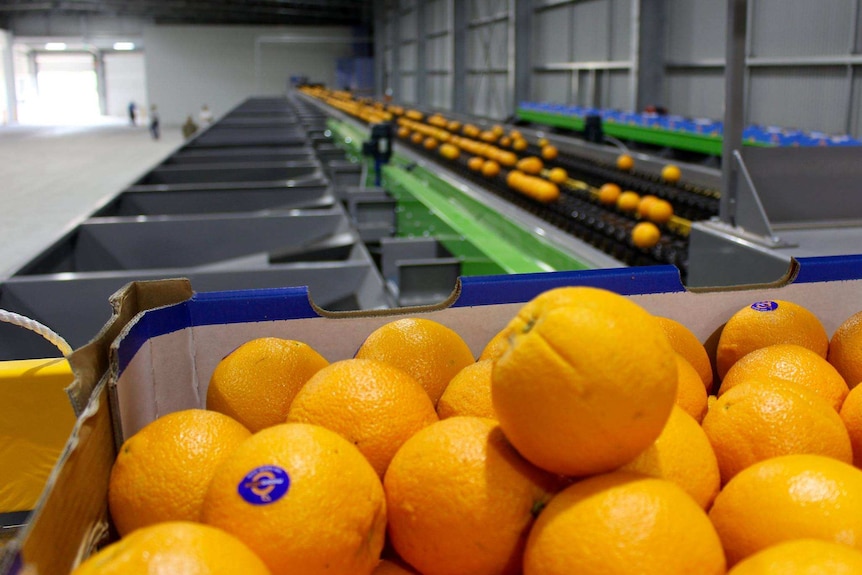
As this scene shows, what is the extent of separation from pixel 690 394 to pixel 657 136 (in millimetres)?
6045

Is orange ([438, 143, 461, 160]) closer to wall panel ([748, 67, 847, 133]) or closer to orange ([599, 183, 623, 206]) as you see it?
orange ([599, 183, 623, 206])

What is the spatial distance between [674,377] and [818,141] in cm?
432

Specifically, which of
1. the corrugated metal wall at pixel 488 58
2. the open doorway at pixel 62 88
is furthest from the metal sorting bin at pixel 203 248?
the open doorway at pixel 62 88

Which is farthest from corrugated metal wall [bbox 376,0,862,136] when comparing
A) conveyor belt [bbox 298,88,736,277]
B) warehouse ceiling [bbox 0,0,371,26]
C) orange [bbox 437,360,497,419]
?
warehouse ceiling [bbox 0,0,371,26]

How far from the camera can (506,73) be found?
1516cm

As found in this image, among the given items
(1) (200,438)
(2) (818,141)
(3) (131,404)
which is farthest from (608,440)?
(2) (818,141)

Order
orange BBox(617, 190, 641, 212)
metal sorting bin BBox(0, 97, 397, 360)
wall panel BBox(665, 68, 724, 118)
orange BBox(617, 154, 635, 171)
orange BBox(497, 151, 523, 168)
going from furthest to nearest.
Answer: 1. wall panel BBox(665, 68, 724, 118)
2. orange BBox(497, 151, 523, 168)
3. orange BBox(617, 154, 635, 171)
4. orange BBox(617, 190, 641, 212)
5. metal sorting bin BBox(0, 97, 397, 360)

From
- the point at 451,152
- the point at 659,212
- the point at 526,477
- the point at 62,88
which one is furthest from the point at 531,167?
the point at 62,88

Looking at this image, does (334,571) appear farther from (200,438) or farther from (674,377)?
(674,377)

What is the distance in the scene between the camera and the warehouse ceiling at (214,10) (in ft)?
88.1

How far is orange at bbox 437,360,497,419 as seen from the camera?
0.92 meters

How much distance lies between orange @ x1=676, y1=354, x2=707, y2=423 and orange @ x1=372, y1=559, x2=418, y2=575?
41 cm

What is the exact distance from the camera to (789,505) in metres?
0.72

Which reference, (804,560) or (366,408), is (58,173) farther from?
(804,560)
